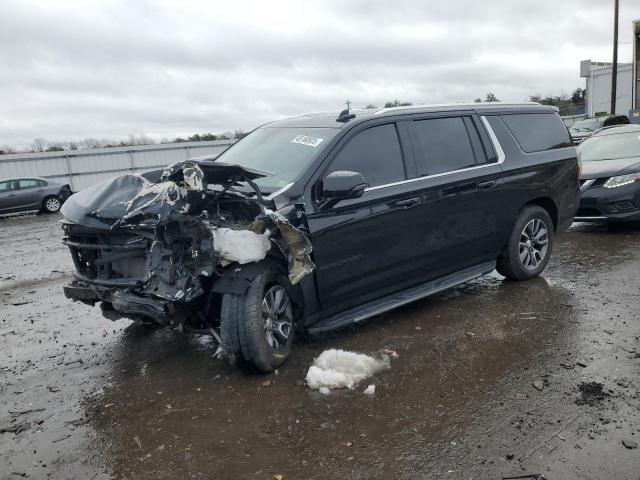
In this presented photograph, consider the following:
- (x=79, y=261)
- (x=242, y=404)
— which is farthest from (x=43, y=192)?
(x=242, y=404)

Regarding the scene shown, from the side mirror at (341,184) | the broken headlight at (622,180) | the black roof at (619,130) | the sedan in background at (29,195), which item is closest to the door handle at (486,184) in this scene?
the side mirror at (341,184)

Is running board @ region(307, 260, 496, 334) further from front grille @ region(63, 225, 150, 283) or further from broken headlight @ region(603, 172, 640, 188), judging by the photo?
broken headlight @ region(603, 172, 640, 188)

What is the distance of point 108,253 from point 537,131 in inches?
180

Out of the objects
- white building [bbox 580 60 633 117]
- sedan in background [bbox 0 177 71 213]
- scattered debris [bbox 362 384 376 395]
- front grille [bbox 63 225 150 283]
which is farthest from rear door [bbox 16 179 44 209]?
white building [bbox 580 60 633 117]

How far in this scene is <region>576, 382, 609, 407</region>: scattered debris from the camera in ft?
11.3

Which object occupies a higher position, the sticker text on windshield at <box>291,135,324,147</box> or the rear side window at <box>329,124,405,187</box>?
the sticker text on windshield at <box>291,135,324,147</box>

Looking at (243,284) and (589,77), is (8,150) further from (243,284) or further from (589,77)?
(589,77)

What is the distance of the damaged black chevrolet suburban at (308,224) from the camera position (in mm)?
3797

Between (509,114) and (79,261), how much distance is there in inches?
174

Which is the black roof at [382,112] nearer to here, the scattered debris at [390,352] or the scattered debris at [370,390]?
the scattered debris at [390,352]

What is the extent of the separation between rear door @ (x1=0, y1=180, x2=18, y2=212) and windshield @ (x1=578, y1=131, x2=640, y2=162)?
1698cm

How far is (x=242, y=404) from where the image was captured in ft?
12.1

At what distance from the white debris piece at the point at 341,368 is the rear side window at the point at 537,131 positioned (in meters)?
2.99

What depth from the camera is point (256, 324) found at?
3.79 meters
